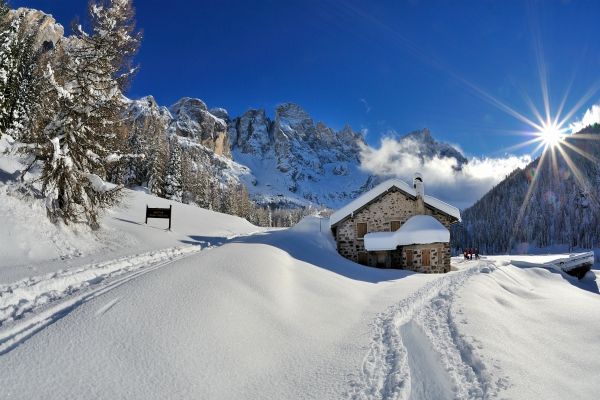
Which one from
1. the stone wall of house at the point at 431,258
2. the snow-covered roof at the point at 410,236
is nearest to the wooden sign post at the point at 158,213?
the snow-covered roof at the point at 410,236

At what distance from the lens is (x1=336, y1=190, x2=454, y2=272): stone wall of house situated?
2636 cm

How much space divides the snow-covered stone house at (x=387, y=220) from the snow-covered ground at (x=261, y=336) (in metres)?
11.2

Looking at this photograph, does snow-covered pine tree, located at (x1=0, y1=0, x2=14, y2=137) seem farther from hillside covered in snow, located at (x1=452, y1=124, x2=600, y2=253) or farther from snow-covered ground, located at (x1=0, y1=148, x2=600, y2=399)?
hillside covered in snow, located at (x1=452, y1=124, x2=600, y2=253)

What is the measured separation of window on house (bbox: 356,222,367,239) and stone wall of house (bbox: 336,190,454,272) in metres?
0.15

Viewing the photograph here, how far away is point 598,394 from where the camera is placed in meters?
5.50

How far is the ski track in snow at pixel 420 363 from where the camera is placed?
18.0ft

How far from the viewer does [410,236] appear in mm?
24078

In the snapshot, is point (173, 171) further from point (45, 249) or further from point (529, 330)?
point (529, 330)

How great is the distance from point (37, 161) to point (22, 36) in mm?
30818

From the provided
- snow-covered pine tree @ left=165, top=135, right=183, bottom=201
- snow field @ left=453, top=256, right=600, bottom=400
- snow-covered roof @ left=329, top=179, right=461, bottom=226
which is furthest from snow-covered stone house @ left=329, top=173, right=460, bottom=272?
snow-covered pine tree @ left=165, top=135, right=183, bottom=201

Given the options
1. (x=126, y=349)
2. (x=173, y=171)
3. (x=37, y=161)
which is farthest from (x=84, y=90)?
(x=173, y=171)

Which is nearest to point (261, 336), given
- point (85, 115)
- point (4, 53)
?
point (85, 115)

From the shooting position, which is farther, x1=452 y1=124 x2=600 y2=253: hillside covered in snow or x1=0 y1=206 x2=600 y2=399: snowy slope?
x1=452 y1=124 x2=600 y2=253: hillside covered in snow

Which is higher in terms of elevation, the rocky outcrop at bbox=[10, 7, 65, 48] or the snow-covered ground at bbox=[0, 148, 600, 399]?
the rocky outcrop at bbox=[10, 7, 65, 48]
